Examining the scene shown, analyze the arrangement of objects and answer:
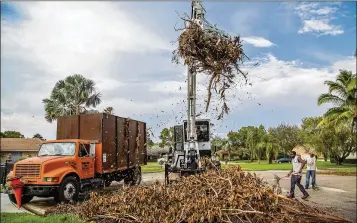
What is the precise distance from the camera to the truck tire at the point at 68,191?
12367 millimetres

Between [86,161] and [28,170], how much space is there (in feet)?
7.10

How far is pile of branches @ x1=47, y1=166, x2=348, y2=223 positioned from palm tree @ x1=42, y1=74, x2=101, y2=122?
2955cm

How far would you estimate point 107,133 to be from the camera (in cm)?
1530

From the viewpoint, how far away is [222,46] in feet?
36.8

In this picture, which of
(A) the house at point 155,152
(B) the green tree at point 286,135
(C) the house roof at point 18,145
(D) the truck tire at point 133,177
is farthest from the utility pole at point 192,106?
(B) the green tree at point 286,135

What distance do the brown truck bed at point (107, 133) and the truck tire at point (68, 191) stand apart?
82.2 inches

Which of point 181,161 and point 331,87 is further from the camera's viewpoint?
point 331,87

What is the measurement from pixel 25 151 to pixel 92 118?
138 ft

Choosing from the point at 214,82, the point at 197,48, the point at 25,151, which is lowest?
the point at 25,151

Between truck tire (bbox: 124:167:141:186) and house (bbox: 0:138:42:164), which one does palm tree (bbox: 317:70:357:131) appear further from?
house (bbox: 0:138:42:164)

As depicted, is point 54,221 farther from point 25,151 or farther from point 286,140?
point 286,140

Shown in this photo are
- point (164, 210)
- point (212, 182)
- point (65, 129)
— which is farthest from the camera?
point (65, 129)

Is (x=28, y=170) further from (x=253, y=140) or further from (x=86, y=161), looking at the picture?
(x=253, y=140)

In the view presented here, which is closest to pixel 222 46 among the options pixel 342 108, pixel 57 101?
pixel 342 108
